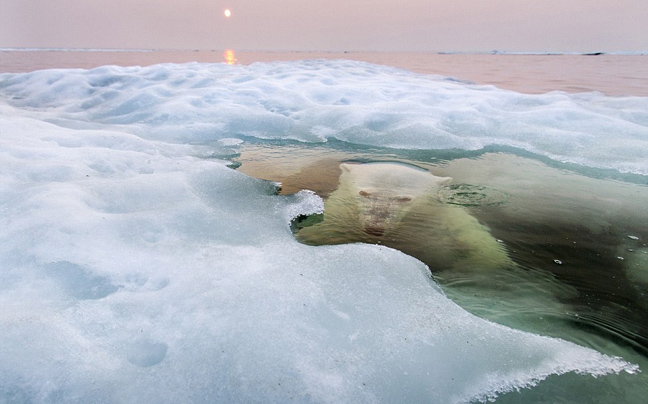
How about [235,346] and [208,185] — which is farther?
[208,185]

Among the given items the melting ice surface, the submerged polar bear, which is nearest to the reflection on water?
the submerged polar bear

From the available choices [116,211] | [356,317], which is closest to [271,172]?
[116,211]

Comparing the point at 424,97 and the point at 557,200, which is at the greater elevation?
the point at 424,97

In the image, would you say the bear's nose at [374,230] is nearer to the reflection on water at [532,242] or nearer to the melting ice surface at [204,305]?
the reflection on water at [532,242]

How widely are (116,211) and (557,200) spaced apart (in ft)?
13.3

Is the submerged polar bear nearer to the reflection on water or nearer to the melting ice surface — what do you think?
the reflection on water

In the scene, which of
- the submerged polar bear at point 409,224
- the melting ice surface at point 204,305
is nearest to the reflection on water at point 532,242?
the submerged polar bear at point 409,224

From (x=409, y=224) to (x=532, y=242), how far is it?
97cm

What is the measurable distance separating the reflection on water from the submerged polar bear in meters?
0.01

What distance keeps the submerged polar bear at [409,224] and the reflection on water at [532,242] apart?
0.01 metres

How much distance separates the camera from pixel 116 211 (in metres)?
2.79

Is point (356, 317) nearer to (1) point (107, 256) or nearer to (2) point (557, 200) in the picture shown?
(1) point (107, 256)

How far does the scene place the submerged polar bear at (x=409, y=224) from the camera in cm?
281

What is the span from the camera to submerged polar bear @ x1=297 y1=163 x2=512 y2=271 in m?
2.81
